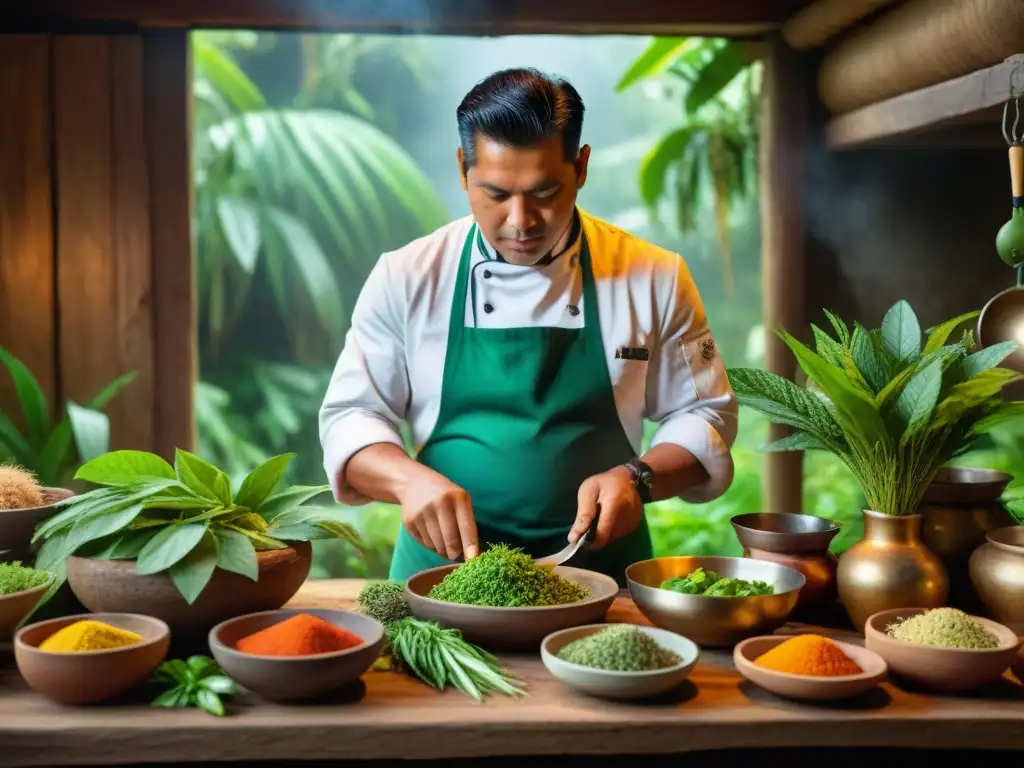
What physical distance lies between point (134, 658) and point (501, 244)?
48.6 inches

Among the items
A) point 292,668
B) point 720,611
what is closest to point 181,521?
point 292,668

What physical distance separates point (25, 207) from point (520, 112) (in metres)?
2.55

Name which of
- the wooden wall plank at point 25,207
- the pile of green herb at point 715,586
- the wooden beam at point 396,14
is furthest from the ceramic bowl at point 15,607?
the wooden beam at point 396,14

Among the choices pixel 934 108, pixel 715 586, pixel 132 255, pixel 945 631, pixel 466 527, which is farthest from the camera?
pixel 132 255

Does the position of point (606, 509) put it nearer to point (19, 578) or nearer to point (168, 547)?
point (168, 547)

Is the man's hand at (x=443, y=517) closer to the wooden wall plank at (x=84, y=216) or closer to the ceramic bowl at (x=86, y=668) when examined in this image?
the ceramic bowl at (x=86, y=668)

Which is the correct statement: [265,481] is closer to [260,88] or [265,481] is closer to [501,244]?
[501,244]

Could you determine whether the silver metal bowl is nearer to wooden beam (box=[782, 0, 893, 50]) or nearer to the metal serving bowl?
the metal serving bowl

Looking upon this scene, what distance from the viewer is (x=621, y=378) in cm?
269

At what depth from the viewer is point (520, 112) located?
2.32m

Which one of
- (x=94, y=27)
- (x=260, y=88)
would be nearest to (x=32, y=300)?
(x=94, y=27)

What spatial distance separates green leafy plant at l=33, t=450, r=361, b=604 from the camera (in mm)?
1821

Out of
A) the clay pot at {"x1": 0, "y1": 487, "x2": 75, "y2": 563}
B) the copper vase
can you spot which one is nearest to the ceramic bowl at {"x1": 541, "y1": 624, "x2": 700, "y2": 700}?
the copper vase

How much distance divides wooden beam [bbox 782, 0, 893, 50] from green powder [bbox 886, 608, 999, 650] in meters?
2.50
